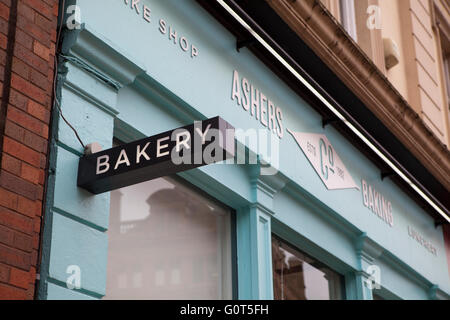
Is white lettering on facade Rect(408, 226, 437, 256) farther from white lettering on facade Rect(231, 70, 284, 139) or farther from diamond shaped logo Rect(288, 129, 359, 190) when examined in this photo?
white lettering on facade Rect(231, 70, 284, 139)

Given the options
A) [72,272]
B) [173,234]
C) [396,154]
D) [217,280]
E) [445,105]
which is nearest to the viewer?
[72,272]

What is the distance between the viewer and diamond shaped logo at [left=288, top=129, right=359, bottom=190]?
27.3ft

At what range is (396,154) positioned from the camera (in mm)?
10375

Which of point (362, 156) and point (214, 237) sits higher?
point (362, 156)

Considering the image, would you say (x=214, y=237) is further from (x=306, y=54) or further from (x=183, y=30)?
(x=306, y=54)

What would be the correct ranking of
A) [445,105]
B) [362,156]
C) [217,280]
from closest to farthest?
[217,280] < [362,156] < [445,105]

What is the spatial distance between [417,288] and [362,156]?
216 centimetres

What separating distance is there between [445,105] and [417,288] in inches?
150

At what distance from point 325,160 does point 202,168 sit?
243 centimetres

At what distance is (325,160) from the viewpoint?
8.69 metres

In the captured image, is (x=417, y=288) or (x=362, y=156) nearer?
(x=362, y=156)

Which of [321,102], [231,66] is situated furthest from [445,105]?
[231,66]

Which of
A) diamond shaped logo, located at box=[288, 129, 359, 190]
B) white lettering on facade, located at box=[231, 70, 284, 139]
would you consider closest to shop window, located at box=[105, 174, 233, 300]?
white lettering on facade, located at box=[231, 70, 284, 139]
